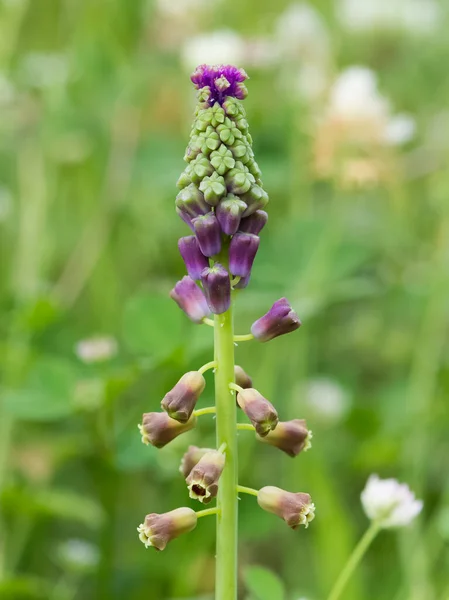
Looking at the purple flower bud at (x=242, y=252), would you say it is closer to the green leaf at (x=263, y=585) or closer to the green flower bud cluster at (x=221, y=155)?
the green flower bud cluster at (x=221, y=155)

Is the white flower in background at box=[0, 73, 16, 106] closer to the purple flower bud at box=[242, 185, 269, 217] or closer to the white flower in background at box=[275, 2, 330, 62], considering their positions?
the white flower in background at box=[275, 2, 330, 62]

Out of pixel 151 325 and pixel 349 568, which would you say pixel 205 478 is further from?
pixel 151 325

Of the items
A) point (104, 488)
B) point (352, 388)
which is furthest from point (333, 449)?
point (104, 488)

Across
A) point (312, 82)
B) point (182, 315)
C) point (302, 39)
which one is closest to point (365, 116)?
point (312, 82)

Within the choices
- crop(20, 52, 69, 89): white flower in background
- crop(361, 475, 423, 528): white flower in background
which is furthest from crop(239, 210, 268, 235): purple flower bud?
crop(20, 52, 69, 89): white flower in background

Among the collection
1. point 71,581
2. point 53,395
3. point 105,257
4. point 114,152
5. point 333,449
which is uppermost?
point 114,152

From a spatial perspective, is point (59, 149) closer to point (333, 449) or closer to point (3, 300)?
point (3, 300)

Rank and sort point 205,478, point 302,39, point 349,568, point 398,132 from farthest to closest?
point 302,39 → point 398,132 → point 349,568 → point 205,478
